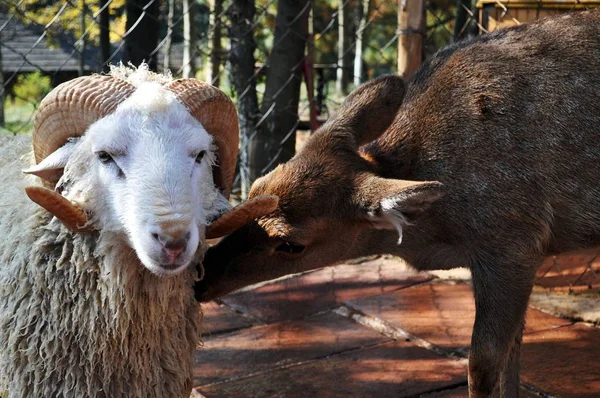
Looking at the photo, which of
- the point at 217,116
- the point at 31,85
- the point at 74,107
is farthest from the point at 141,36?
the point at 31,85

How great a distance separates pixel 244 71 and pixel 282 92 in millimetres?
386

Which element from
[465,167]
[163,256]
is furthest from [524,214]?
[163,256]

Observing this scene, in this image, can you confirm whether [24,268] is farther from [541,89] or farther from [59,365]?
[541,89]

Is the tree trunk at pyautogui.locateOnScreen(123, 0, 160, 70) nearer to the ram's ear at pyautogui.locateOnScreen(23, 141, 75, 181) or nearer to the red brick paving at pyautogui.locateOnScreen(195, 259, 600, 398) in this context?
the red brick paving at pyautogui.locateOnScreen(195, 259, 600, 398)

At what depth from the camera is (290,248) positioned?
3816 millimetres

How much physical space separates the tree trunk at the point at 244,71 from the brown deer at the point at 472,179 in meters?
2.43

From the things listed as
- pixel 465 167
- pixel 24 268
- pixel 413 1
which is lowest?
pixel 24 268

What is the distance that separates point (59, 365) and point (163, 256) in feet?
2.41

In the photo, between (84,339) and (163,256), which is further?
(84,339)

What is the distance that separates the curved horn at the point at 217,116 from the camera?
3.45 m

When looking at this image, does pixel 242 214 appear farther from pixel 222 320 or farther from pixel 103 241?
pixel 222 320

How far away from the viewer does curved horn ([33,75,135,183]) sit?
3.29 m

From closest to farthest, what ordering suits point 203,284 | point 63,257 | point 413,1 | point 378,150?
point 63,257 → point 203,284 → point 378,150 → point 413,1

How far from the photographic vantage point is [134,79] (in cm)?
354
